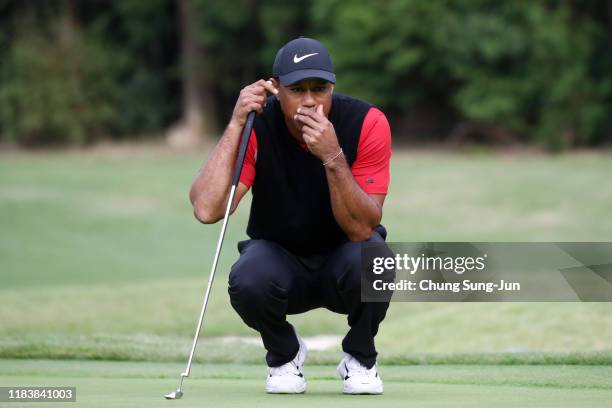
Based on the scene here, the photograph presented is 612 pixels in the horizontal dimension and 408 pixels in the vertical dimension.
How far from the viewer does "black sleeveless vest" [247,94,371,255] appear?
528cm

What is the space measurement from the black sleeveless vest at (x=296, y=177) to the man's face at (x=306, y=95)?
5.3 inches

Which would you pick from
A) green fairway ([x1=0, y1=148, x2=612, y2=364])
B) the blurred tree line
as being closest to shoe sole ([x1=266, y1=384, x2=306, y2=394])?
green fairway ([x1=0, y1=148, x2=612, y2=364])

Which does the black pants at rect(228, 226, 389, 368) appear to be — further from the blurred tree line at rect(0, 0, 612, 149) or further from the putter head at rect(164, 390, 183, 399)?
the blurred tree line at rect(0, 0, 612, 149)

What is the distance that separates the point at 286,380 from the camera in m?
5.19

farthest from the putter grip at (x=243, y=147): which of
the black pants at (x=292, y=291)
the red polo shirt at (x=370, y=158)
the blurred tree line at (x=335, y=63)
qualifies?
the blurred tree line at (x=335, y=63)

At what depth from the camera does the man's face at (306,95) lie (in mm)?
5129

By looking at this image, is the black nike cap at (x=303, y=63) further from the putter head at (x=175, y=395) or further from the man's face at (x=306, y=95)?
the putter head at (x=175, y=395)

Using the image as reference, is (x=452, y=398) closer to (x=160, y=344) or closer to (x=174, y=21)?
(x=160, y=344)

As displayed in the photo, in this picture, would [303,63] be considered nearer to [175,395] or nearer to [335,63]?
[175,395]

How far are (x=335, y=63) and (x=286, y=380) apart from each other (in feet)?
78.1

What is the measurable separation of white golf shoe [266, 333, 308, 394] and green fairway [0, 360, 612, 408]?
2.5 inches

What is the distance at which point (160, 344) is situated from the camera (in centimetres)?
790

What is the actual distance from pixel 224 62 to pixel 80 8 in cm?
513

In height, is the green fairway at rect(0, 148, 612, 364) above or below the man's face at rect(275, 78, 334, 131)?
above
